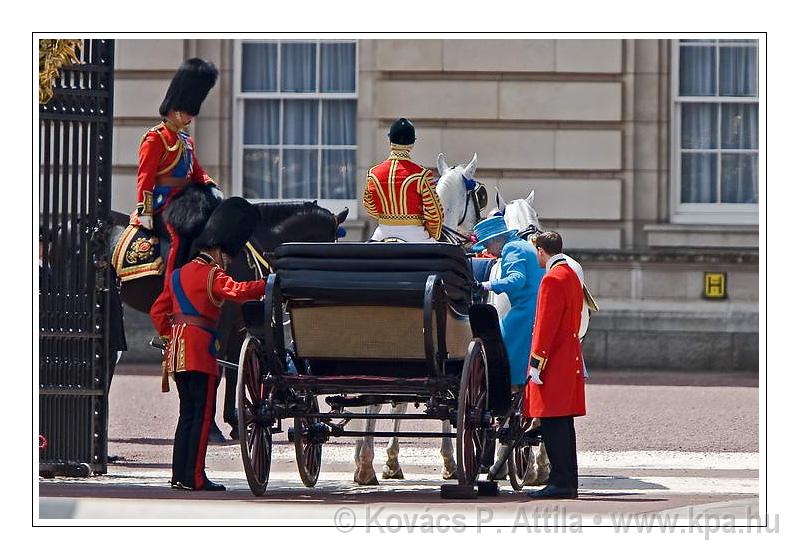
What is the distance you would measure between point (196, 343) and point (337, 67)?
1002cm

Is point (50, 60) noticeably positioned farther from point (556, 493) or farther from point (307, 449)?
point (556, 493)

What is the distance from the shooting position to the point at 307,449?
10.6 m

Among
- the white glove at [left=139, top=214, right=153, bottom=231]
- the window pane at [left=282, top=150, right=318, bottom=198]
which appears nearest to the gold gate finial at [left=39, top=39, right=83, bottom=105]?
the white glove at [left=139, top=214, right=153, bottom=231]

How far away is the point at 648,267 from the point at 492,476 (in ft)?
28.0

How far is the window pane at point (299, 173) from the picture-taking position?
64.9 ft

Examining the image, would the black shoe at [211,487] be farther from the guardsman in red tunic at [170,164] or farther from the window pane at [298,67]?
the window pane at [298,67]

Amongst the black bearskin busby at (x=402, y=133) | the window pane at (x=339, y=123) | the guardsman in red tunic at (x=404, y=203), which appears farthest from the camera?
the window pane at (x=339, y=123)

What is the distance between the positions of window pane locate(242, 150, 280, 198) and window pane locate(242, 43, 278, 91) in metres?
0.71

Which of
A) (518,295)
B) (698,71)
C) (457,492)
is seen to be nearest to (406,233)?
(518,295)

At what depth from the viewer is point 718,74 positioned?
1972 centimetres

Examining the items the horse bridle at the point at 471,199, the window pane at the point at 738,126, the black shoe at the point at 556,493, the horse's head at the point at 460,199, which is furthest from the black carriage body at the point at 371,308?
the window pane at the point at 738,126

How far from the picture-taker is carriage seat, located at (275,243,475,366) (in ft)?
31.9

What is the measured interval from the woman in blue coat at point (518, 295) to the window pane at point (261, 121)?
9.17 m
